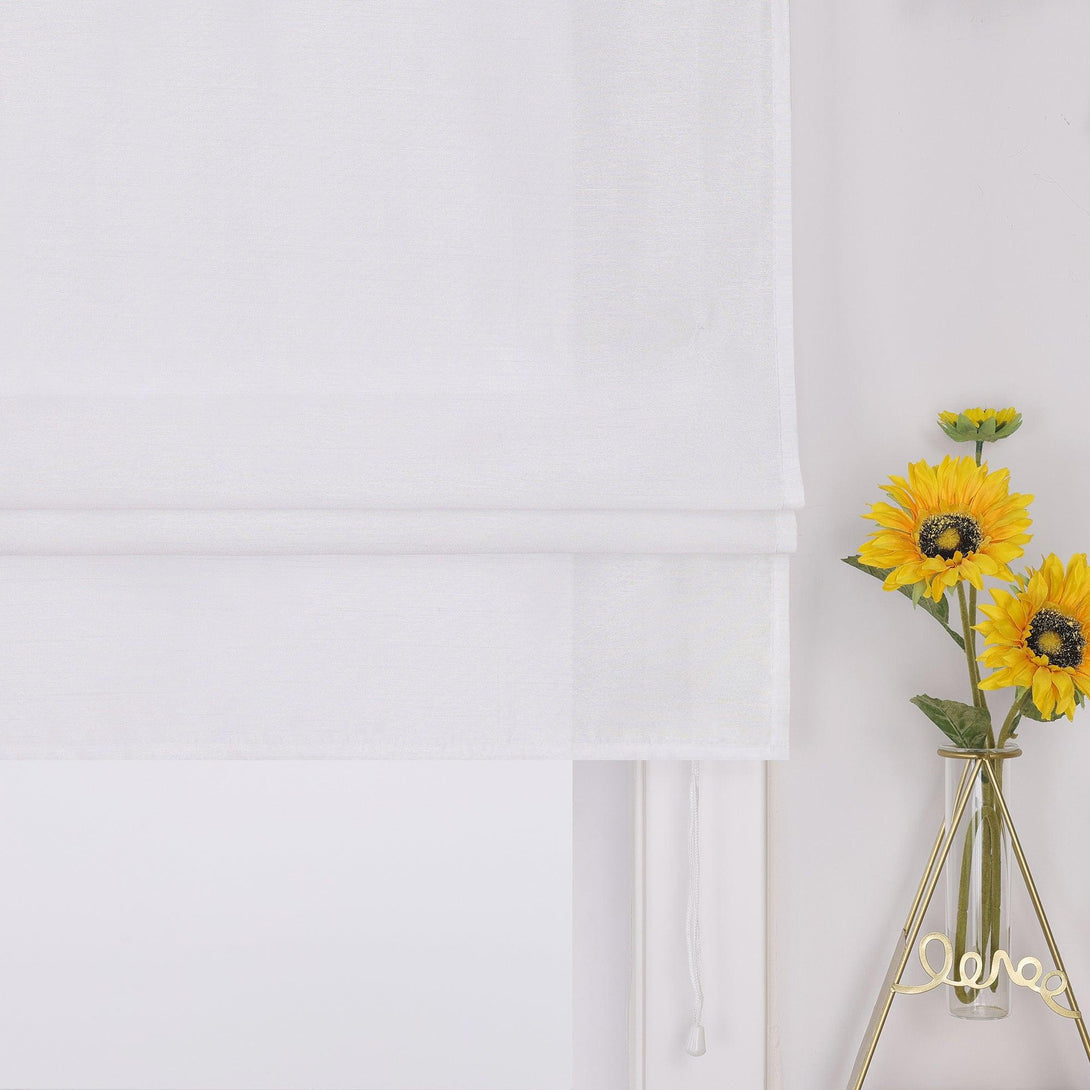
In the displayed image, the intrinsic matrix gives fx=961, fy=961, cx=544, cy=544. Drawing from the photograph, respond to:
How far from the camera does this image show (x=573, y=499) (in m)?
0.72

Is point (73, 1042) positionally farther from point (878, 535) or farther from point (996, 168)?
point (996, 168)

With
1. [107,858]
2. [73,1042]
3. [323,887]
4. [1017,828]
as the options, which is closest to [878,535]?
[1017,828]

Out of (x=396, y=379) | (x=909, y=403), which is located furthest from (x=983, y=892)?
(x=396, y=379)

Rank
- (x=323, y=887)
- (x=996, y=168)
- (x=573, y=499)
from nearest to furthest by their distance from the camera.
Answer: (x=573, y=499) → (x=996, y=168) → (x=323, y=887)

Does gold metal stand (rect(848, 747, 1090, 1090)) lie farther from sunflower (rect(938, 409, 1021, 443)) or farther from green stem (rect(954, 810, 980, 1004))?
sunflower (rect(938, 409, 1021, 443))

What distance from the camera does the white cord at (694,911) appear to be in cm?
76

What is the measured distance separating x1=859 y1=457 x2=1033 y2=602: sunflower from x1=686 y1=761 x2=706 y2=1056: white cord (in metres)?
0.22

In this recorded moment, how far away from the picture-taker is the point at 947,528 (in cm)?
70

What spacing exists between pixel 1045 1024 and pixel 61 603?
2.83ft

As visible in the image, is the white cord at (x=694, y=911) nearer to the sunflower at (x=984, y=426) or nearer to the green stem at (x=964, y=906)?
the green stem at (x=964, y=906)

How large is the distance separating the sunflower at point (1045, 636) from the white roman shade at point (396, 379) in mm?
153

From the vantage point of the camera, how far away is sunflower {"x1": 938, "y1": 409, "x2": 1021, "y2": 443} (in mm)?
759

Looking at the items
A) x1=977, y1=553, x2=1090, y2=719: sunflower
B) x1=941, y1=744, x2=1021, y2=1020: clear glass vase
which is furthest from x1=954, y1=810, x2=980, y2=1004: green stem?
x1=977, y1=553, x2=1090, y2=719: sunflower

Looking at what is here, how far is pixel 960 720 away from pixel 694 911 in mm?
257
